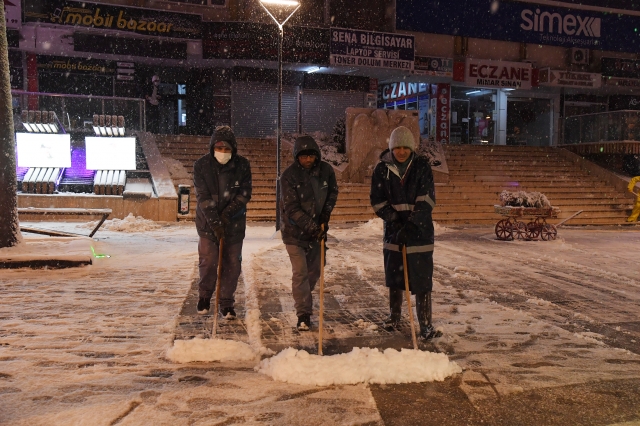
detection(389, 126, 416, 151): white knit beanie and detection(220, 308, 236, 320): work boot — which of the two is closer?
detection(389, 126, 416, 151): white knit beanie

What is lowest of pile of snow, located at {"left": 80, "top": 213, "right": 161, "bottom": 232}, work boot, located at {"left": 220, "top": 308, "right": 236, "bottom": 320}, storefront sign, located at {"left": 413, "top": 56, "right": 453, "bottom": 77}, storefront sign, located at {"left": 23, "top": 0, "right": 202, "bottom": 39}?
work boot, located at {"left": 220, "top": 308, "right": 236, "bottom": 320}

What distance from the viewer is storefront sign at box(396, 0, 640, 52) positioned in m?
28.4

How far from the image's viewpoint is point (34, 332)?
16.5 feet

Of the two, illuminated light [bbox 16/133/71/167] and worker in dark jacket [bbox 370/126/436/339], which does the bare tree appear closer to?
worker in dark jacket [bbox 370/126/436/339]

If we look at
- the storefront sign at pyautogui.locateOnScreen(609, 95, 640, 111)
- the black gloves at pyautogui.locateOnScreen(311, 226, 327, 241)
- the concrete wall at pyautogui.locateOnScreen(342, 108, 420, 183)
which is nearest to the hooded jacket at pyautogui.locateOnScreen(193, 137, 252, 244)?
the black gloves at pyautogui.locateOnScreen(311, 226, 327, 241)

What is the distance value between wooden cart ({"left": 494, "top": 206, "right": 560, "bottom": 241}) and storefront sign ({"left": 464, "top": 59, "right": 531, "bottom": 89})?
17.4 m

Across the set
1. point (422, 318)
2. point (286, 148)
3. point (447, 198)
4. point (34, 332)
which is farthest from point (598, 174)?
point (34, 332)

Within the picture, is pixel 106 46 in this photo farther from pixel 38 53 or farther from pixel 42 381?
pixel 42 381

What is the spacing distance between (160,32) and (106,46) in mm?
→ 2304

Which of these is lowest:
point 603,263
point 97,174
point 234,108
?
point 603,263

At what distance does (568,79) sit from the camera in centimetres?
2980

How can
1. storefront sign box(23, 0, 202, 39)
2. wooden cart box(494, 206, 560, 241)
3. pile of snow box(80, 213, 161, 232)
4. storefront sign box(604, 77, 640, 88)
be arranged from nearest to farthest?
wooden cart box(494, 206, 560, 241) < pile of snow box(80, 213, 161, 232) < storefront sign box(23, 0, 202, 39) < storefront sign box(604, 77, 640, 88)

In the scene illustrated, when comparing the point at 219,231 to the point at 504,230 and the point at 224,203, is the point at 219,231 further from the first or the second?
the point at 504,230

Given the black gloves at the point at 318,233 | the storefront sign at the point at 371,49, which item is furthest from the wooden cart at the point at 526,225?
the storefront sign at the point at 371,49
